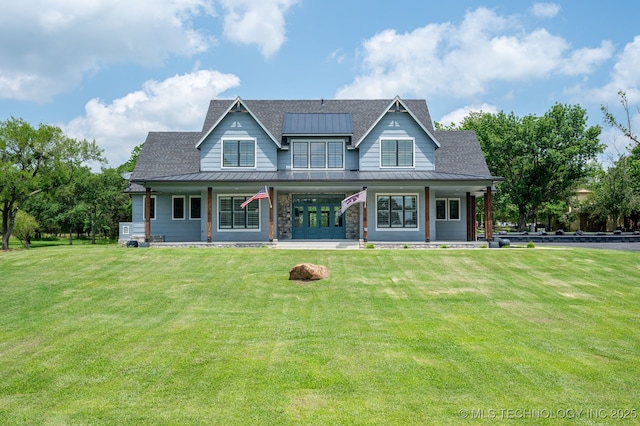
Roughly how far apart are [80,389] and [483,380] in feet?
19.3

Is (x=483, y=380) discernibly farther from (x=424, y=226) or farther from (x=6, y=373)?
(x=424, y=226)

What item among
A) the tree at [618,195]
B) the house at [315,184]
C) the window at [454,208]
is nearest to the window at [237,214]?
the house at [315,184]

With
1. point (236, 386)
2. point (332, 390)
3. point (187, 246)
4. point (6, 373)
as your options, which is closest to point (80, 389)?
point (6, 373)

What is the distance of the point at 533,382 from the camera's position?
7043 millimetres

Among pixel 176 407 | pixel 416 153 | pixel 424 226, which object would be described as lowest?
pixel 176 407

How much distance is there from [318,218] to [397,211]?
15.1ft

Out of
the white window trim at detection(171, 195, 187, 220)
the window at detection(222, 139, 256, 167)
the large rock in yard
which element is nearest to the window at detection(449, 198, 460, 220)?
the window at detection(222, 139, 256, 167)

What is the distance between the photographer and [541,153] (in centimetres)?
4256

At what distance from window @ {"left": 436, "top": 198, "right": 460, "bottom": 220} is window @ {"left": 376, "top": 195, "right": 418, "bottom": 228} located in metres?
2.93

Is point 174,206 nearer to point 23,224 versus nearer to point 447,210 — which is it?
point 447,210

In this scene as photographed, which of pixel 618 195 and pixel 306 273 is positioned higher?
pixel 618 195

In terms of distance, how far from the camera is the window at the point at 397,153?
89.4 ft

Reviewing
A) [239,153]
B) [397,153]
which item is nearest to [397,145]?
[397,153]

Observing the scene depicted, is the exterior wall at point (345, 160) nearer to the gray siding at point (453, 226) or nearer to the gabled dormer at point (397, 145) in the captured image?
the gabled dormer at point (397, 145)
